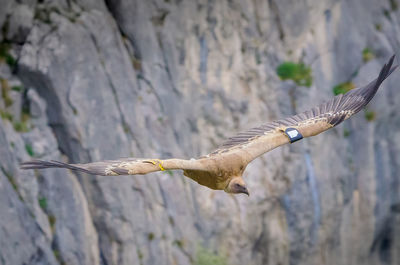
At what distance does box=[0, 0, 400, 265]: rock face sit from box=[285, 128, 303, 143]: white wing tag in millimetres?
4070

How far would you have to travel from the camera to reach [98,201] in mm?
10727

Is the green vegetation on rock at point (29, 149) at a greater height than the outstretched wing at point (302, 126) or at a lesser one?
greater

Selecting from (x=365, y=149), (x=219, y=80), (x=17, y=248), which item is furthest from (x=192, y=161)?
(x=365, y=149)

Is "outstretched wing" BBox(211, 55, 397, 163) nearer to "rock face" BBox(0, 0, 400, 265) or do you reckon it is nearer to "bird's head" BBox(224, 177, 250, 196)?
"bird's head" BBox(224, 177, 250, 196)

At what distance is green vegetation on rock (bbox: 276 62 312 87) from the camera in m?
13.8

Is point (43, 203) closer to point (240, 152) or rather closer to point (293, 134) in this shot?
point (240, 152)

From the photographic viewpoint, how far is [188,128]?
491 inches

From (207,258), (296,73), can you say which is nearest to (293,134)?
(207,258)

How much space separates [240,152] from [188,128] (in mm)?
4990

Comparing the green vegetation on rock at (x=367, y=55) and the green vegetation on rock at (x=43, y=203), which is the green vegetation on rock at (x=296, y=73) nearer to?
the green vegetation on rock at (x=367, y=55)

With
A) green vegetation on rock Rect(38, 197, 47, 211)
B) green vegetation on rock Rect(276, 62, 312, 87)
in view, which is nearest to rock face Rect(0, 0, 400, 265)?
green vegetation on rock Rect(38, 197, 47, 211)

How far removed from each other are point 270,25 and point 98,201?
5.65 metres

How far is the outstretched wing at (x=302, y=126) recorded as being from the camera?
7.56 m

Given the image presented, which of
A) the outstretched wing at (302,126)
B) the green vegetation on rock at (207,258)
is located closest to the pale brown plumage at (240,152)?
the outstretched wing at (302,126)
